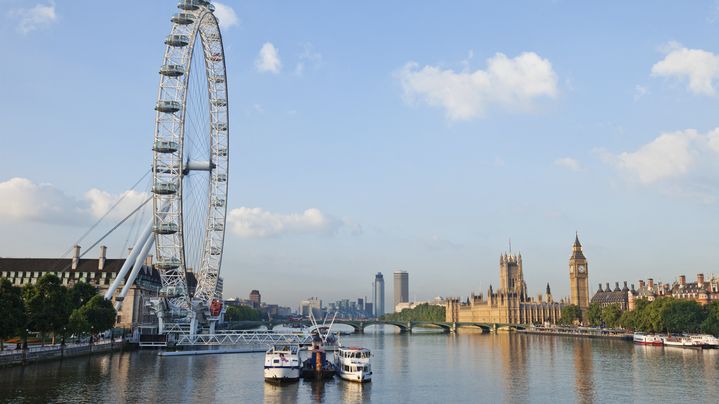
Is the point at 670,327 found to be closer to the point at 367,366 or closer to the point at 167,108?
the point at 367,366

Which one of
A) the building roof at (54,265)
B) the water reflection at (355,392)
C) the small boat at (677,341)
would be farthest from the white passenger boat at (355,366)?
the small boat at (677,341)

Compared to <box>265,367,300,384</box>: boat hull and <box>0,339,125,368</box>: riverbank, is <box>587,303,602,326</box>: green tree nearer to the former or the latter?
<box>0,339,125,368</box>: riverbank

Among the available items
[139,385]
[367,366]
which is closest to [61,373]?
[139,385]

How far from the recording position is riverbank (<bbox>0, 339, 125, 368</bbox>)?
214ft

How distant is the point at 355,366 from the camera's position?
62312mm

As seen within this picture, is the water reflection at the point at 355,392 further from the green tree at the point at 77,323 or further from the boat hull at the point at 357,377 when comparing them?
the green tree at the point at 77,323

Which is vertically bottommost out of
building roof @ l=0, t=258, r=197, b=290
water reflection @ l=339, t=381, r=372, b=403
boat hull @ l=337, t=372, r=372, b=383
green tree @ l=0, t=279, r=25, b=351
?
water reflection @ l=339, t=381, r=372, b=403

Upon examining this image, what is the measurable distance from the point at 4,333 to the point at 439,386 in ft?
136

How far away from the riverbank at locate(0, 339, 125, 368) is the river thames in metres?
1.60

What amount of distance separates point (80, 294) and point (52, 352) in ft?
60.7

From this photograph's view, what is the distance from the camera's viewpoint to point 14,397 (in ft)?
154

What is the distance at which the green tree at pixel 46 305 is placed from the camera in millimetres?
73188

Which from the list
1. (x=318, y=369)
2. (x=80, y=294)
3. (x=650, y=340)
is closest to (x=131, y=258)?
(x=80, y=294)

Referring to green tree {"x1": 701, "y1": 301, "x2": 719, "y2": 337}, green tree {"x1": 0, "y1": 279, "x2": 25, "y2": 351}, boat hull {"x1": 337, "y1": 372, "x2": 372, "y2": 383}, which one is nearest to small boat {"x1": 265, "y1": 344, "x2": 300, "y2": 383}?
boat hull {"x1": 337, "y1": 372, "x2": 372, "y2": 383}
